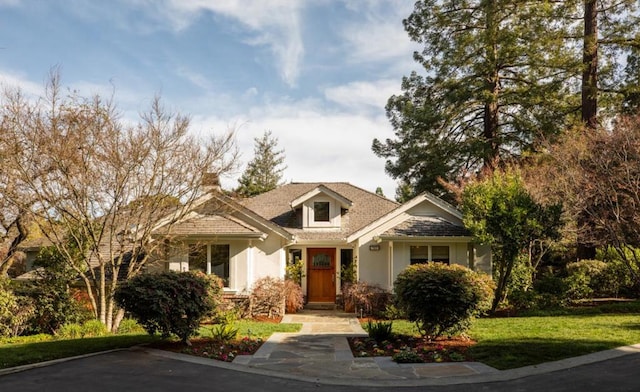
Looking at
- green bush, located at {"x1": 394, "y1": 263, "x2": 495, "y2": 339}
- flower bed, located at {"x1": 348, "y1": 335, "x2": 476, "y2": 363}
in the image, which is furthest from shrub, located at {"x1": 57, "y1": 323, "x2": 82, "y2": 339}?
green bush, located at {"x1": 394, "y1": 263, "x2": 495, "y2": 339}

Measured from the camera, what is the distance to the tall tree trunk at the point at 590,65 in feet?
72.2

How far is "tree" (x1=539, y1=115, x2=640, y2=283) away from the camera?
1443 cm

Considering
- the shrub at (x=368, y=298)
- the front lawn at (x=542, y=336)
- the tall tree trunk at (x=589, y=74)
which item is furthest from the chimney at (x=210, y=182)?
the tall tree trunk at (x=589, y=74)

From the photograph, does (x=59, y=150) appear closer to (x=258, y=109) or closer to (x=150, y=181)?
(x=150, y=181)

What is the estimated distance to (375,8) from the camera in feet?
47.6

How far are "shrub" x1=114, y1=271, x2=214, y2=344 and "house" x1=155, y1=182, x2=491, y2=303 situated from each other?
219 inches

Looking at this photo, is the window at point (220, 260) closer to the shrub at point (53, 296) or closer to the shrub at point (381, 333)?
the shrub at point (53, 296)

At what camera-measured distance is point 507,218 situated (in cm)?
1509

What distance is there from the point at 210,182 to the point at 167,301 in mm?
6220

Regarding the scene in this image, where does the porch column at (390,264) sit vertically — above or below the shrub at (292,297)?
above

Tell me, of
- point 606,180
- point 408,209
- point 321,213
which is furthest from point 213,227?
point 606,180

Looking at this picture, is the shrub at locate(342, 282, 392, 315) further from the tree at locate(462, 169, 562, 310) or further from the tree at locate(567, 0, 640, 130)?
the tree at locate(567, 0, 640, 130)

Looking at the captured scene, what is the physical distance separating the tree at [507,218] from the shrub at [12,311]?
14.2 meters

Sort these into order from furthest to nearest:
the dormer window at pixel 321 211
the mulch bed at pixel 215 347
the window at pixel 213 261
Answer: the dormer window at pixel 321 211 → the window at pixel 213 261 → the mulch bed at pixel 215 347
